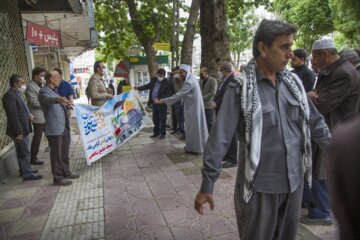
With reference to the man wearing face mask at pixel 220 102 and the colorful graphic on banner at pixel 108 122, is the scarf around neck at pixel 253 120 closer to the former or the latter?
the man wearing face mask at pixel 220 102

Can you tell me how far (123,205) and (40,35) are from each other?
437cm

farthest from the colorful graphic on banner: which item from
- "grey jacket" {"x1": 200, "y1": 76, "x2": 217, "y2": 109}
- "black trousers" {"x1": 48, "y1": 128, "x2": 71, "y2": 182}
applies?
"grey jacket" {"x1": 200, "y1": 76, "x2": 217, "y2": 109}

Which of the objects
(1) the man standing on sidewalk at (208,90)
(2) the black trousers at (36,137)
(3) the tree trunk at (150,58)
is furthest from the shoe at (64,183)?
(3) the tree trunk at (150,58)

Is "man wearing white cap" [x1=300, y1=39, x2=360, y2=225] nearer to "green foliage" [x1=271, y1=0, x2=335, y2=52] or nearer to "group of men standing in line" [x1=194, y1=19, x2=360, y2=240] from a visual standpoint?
"group of men standing in line" [x1=194, y1=19, x2=360, y2=240]

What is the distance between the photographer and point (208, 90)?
7.39 m

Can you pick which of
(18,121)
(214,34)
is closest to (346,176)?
(18,121)

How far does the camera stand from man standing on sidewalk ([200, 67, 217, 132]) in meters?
7.31

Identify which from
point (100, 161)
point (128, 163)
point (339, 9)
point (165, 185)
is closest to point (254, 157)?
point (165, 185)

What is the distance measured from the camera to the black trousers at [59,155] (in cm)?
527

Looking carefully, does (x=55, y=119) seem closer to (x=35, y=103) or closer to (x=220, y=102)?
(x=35, y=103)

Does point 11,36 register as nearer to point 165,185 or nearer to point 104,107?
point 104,107

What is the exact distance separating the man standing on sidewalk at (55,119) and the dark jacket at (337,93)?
3.65 metres

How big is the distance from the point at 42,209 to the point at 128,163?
90.2 inches

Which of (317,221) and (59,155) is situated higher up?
(59,155)
